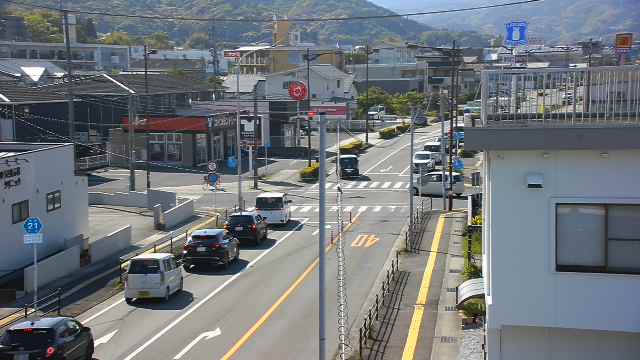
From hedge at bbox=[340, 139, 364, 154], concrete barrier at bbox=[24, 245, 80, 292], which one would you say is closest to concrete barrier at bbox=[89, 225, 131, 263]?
concrete barrier at bbox=[24, 245, 80, 292]

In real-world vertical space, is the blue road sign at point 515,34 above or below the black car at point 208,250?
above

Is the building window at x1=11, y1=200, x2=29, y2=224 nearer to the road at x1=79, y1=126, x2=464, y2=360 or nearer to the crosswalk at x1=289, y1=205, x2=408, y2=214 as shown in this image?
the road at x1=79, y1=126, x2=464, y2=360

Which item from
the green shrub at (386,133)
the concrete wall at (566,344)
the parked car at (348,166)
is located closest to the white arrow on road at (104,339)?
the concrete wall at (566,344)

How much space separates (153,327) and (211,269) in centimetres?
796

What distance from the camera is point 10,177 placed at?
91.4ft

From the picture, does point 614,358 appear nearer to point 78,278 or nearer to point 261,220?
point 78,278

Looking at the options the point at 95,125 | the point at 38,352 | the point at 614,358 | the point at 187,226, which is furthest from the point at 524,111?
the point at 95,125

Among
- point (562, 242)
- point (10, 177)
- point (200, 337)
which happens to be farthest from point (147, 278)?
point (562, 242)

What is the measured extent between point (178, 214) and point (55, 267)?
506 inches

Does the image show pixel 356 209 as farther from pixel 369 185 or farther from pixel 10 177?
pixel 10 177

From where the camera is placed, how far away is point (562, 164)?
474 inches

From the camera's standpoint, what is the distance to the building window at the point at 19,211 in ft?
91.5

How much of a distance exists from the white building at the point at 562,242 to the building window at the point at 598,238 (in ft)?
0.05

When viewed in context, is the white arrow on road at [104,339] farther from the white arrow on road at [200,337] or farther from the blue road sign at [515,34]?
the blue road sign at [515,34]
